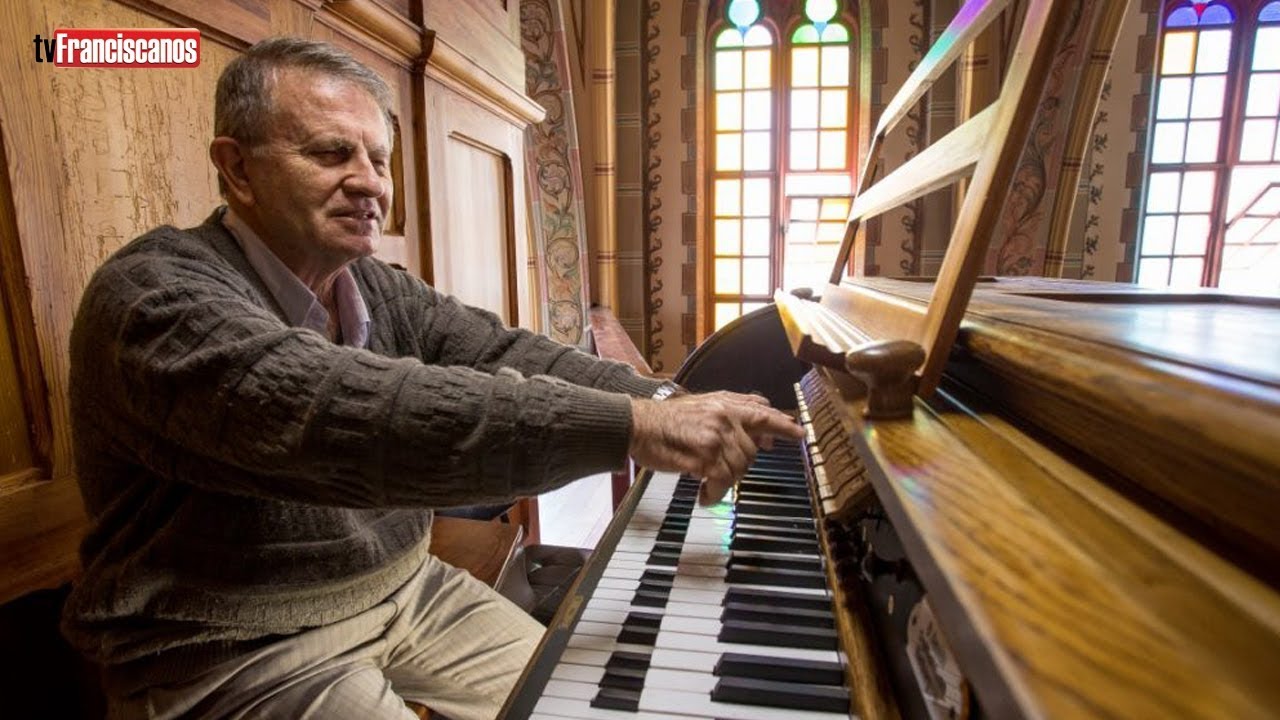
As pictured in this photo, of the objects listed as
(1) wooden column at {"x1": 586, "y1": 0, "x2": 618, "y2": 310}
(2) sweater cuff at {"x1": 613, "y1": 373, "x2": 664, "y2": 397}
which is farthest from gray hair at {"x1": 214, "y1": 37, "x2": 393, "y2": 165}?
(1) wooden column at {"x1": 586, "y1": 0, "x2": 618, "y2": 310}

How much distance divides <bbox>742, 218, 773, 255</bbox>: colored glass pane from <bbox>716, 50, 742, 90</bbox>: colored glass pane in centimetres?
120

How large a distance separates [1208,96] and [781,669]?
730cm

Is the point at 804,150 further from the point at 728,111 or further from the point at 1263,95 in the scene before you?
the point at 1263,95

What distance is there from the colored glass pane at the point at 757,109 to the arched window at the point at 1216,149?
3182 millimetres

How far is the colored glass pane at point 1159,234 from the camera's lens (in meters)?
6.01

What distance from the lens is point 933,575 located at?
465 millimetres

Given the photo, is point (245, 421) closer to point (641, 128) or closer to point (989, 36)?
point (641, 128)

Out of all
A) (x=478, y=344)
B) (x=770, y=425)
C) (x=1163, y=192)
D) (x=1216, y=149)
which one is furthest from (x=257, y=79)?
(x=1216, y=149)

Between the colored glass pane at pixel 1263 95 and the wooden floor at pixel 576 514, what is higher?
the colored glass pane at pixel 1263 95

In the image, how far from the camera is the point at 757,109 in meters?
6.29

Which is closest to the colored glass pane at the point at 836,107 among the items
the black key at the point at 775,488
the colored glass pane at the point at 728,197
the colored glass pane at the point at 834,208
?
the colored glass pane at the point at 834,208

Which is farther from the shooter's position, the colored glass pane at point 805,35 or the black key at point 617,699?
the colored glass pane at point 805,35

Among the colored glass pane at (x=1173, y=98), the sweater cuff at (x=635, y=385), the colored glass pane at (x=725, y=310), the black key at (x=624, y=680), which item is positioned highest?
the colored glass pane at (x=1173, y=98)

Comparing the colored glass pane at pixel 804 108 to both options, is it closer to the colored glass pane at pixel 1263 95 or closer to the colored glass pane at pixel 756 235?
the colored glass pane at pixel 756 235
